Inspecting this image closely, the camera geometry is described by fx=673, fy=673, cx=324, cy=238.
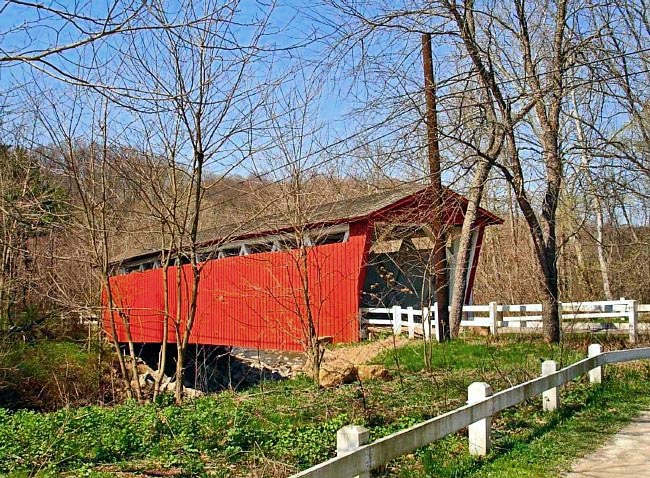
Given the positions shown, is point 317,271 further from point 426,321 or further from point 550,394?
point 550,394

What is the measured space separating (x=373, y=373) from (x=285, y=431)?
410 centimetres

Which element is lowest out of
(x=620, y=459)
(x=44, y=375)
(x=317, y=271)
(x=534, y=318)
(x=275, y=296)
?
(x=44, y=375)

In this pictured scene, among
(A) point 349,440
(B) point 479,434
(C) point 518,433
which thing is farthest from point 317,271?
(A) point 349,440

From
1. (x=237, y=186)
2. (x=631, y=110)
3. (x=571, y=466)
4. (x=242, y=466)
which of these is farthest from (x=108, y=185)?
(x=631, y=110)

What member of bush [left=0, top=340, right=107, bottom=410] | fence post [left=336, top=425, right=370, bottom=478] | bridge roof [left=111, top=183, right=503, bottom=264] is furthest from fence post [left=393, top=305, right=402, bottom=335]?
fence post [left=336, top=425, right=370, bottom=478]

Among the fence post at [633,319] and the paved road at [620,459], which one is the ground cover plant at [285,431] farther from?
the fence post at [633,319]

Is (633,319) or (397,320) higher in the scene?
(633,319)

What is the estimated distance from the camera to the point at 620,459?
5.39 m

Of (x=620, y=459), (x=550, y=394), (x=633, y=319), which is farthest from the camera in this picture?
(x=633, y=319)

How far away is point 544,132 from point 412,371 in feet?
17.7

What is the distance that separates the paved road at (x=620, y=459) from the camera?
499cm

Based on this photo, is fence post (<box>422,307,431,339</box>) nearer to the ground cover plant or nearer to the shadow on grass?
the ground cover plant

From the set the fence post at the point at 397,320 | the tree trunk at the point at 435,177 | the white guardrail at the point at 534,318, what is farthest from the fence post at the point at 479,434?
the fence post at the point at 397,320

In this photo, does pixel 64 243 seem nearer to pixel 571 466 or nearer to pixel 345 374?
pixel 345 374
